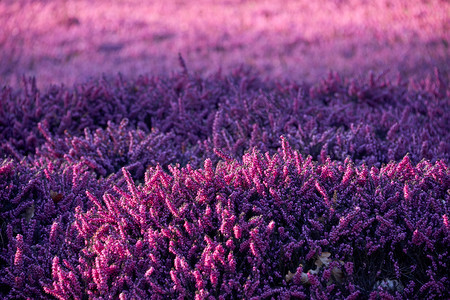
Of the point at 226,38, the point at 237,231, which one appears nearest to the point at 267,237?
the point at 237,231

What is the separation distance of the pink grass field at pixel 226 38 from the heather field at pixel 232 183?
4.5 inches

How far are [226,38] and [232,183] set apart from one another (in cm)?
660

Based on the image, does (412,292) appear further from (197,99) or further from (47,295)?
(197,99)

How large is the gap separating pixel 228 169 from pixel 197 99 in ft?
6.48

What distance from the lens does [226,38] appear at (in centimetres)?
863

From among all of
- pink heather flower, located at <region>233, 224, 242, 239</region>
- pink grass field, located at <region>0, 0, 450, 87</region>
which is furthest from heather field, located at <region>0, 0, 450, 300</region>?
pink grass field, located at <region>0, 0, 450, 87</region>

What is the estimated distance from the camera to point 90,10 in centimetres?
1112

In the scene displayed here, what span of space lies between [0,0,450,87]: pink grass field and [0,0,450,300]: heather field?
113mm

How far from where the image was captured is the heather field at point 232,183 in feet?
7.14

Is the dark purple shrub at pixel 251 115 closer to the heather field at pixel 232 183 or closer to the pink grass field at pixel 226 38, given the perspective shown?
the heather field at pixel 232 183

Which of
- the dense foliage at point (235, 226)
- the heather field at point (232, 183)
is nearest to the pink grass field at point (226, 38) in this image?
the heather field at point (232, 183)

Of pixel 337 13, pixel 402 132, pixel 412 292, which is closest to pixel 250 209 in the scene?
pixel 412 292

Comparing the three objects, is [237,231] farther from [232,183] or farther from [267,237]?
[232,183]

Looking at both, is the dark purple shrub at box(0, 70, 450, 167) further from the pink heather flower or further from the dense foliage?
the pink heather flower
